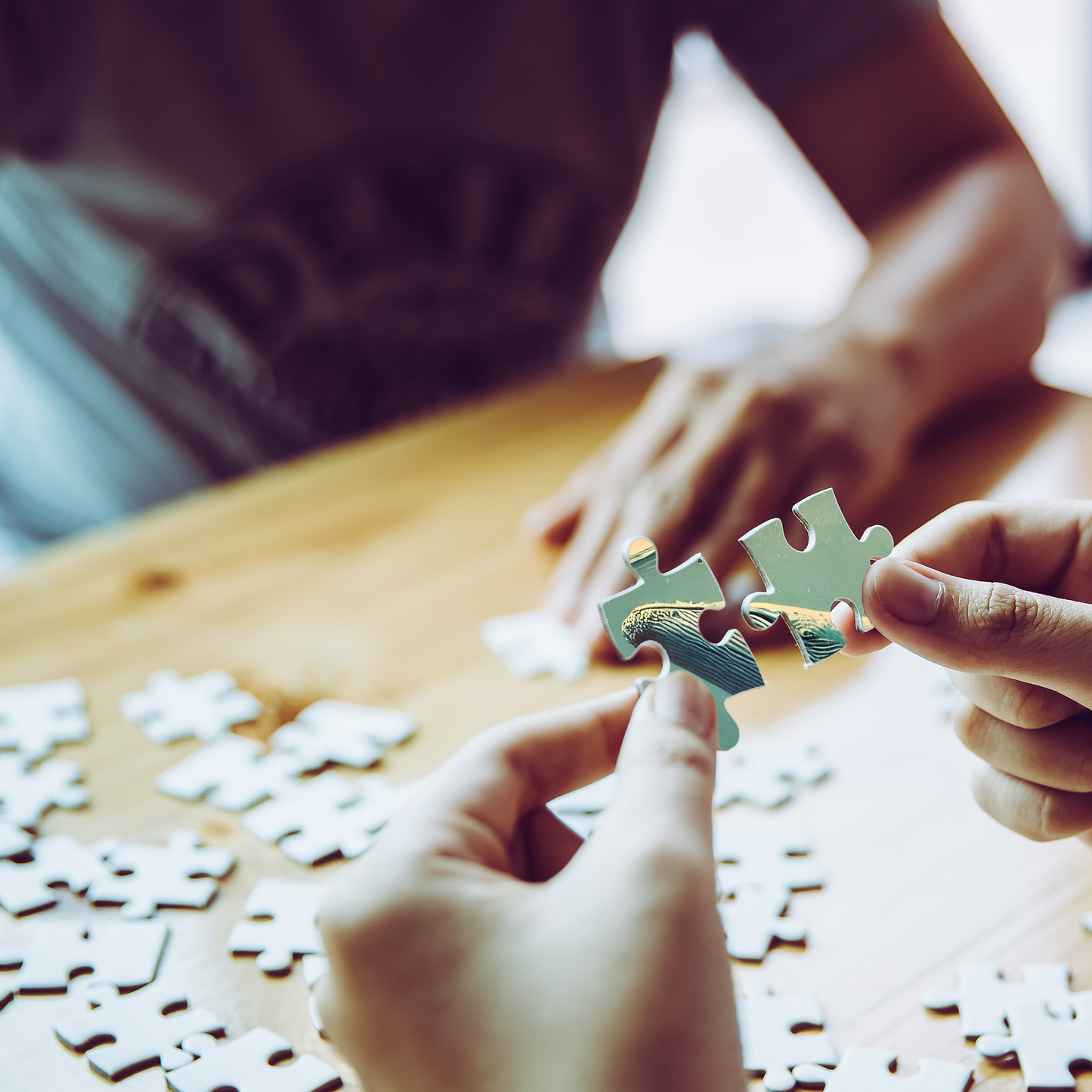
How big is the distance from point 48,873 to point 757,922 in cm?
63

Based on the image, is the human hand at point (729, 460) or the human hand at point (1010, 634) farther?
the human hand at point (729, 460)

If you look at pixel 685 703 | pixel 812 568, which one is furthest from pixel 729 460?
pixel 685 703

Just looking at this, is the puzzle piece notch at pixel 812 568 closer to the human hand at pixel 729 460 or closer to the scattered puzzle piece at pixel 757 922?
the scattered puzzle piece at pixel 757 922

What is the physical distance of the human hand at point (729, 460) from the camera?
3.80ft

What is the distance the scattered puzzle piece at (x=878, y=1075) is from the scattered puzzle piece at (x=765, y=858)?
0.51ft

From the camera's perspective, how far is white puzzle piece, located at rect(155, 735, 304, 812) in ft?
3.05

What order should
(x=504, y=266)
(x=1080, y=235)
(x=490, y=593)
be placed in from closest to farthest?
(x=490, y=593) → (x=504, y=266) → (x=1080, y=235)

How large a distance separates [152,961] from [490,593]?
621 millimetres

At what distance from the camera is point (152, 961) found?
2.44 feet

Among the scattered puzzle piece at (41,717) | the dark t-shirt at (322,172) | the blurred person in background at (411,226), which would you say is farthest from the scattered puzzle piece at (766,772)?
the dark t-shirt at (322,172)

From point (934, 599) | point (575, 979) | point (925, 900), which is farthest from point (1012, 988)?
point (575, 979)

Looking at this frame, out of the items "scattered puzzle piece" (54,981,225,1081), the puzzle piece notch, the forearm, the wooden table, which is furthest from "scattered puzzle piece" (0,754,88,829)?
the forearm

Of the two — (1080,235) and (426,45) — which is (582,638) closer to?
(426,45)

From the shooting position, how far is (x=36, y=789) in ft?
3.11
